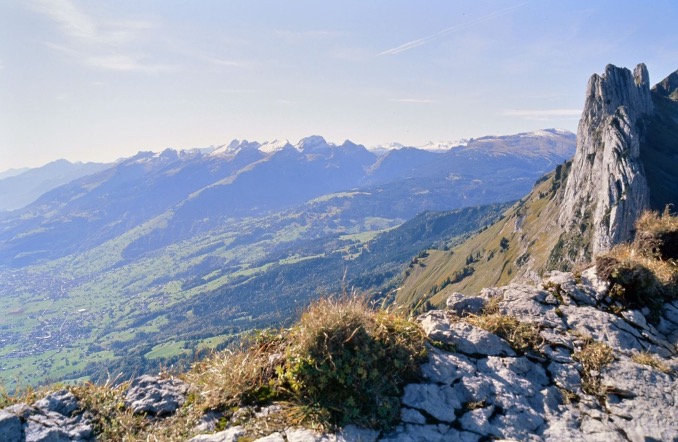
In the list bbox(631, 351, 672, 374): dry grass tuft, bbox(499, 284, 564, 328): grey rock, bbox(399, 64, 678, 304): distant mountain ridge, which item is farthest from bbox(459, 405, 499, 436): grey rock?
bbox(399, 64, 678, 304): distant mountain ridge

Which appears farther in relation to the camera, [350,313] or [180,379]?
[180,379]

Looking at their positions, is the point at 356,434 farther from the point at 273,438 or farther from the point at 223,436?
the point at 223,436

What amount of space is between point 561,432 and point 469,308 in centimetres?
381

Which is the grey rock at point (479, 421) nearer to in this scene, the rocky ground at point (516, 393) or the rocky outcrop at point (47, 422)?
the rocky ground at point (516, 393)

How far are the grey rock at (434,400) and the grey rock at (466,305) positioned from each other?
312 cm

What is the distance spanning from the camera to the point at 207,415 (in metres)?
6.87

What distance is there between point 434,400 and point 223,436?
11.2 ft

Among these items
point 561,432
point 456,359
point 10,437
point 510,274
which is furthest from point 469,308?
point 510,274

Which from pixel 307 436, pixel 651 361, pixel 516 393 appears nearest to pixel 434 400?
pixel 516 393

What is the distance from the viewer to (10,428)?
6309mm

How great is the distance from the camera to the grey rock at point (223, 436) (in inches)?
241

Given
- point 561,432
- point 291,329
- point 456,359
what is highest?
point 291,329

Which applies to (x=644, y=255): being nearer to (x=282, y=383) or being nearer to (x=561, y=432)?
(x=561, y=432)

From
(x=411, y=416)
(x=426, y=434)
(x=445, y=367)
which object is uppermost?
(x=445, y=367)
